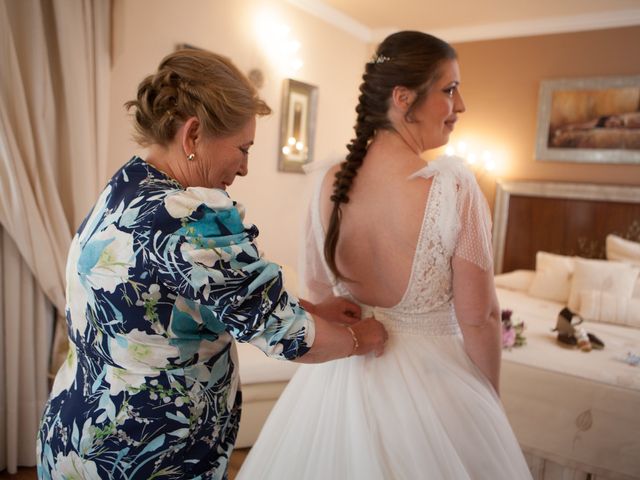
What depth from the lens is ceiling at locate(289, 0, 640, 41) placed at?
4078 millimetres

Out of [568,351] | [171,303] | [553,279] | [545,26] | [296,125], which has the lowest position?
[568,351]

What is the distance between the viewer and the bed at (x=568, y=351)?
2.15m

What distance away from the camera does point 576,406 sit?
2232mm

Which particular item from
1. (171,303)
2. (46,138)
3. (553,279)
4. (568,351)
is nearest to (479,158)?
(553,279)

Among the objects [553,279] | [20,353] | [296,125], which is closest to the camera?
[20,353]

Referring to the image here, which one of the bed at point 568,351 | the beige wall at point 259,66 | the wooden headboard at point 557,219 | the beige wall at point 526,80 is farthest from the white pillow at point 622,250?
the beige wall at point 259,66

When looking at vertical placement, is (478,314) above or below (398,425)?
above

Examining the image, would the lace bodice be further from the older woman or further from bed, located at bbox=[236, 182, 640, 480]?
bed, located at bbox=[236, 182, 640, 480]

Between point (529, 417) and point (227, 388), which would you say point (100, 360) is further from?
point (529, 417)

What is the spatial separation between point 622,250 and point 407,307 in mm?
3311

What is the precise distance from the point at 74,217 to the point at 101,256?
1817 millimetres

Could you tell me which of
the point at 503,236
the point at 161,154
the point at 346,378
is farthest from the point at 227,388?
the point at 503,236

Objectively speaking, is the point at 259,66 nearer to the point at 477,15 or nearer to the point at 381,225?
the point at 477,15

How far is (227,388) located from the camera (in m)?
1.03
